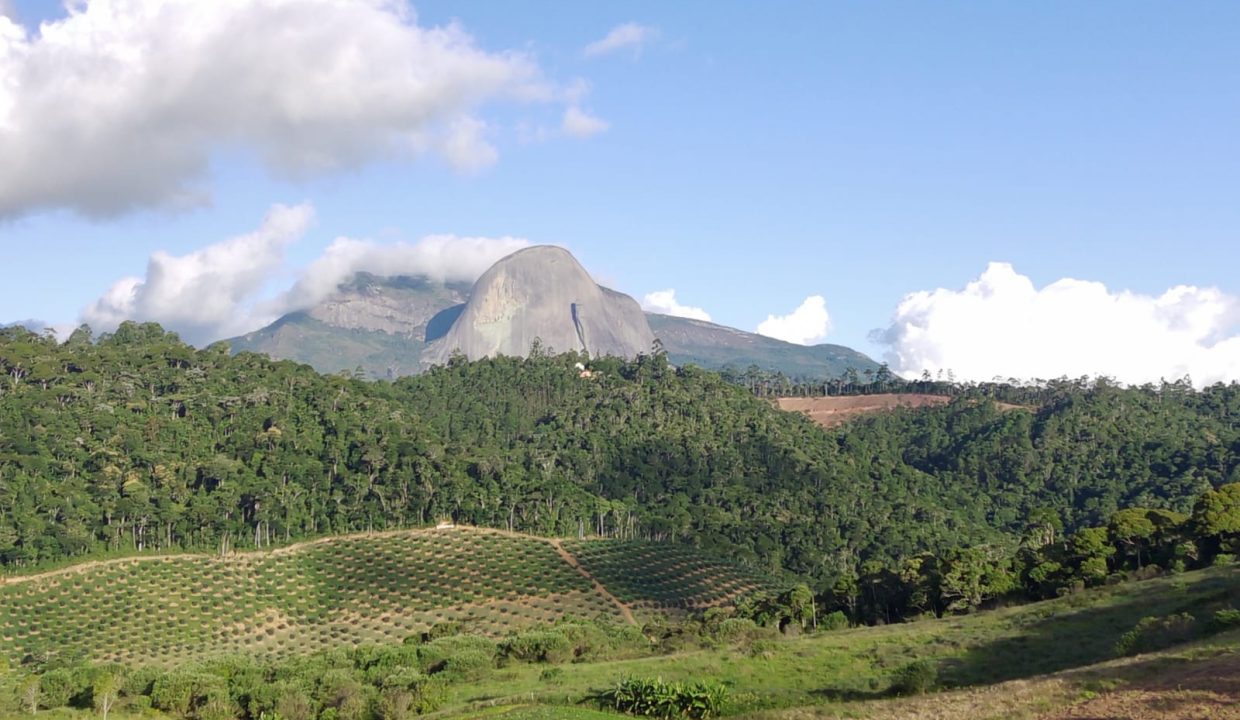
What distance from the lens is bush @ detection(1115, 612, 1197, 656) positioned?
3588 centimetres

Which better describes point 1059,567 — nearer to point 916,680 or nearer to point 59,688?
point 916,680

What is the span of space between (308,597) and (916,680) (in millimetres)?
57073

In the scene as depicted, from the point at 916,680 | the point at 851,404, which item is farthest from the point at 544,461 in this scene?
the point at 916,680

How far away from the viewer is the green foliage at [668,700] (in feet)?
106

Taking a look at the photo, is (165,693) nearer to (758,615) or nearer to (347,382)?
(758,615)

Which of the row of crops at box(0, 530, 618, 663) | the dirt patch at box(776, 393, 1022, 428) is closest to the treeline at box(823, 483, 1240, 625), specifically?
the row of crops at box(0, 530, 618, 663)

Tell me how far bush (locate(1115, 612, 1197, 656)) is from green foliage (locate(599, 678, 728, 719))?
15.9m

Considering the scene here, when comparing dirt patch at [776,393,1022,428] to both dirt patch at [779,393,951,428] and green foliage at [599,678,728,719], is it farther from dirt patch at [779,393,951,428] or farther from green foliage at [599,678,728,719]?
green foliage at [599,678,728,719]

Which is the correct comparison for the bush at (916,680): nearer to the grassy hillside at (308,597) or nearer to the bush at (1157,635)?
the bush at (1157,635)

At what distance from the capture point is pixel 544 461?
131 m

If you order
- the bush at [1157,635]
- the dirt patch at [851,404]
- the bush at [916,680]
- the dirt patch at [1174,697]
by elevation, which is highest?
the dirt patch at [851,404]

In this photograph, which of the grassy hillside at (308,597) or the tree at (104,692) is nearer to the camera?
the tree at (104,692)

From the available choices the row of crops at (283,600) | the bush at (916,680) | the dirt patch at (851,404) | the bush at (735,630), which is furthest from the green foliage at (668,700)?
the dirt patch at (851,404)

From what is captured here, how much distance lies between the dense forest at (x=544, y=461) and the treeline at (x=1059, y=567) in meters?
3.38
